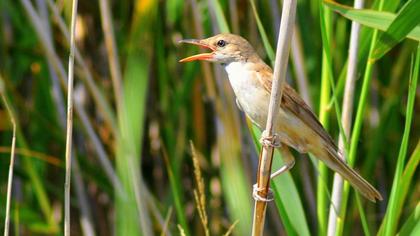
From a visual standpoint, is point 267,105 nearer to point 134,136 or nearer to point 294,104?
point 294,104

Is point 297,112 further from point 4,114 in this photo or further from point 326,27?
point 4,114

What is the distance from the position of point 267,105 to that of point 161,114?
1.20 meters

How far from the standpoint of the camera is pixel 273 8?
3.08m

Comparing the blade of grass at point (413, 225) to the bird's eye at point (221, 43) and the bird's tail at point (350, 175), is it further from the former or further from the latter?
the bird's eye at point (221, 43)

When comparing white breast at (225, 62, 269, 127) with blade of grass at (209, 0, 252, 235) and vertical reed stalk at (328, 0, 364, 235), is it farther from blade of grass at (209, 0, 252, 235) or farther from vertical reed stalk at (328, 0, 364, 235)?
blade of grass at (209, 0, 252, 235)

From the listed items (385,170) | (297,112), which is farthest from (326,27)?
(385,170)

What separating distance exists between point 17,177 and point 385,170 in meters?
1.58

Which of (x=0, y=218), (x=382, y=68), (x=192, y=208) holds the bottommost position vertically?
(x=192, y=208)

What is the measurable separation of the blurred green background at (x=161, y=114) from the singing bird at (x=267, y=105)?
326 millimetres

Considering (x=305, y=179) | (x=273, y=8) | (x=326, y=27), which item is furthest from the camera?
(x=305, y=179)

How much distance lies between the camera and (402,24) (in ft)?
6.45

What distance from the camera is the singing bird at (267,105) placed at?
2312mm

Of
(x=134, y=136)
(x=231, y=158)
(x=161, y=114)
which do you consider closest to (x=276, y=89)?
(x=134, y=136)

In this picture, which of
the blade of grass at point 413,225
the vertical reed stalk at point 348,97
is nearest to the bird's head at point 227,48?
the vertical reed stalk at point 348,97
